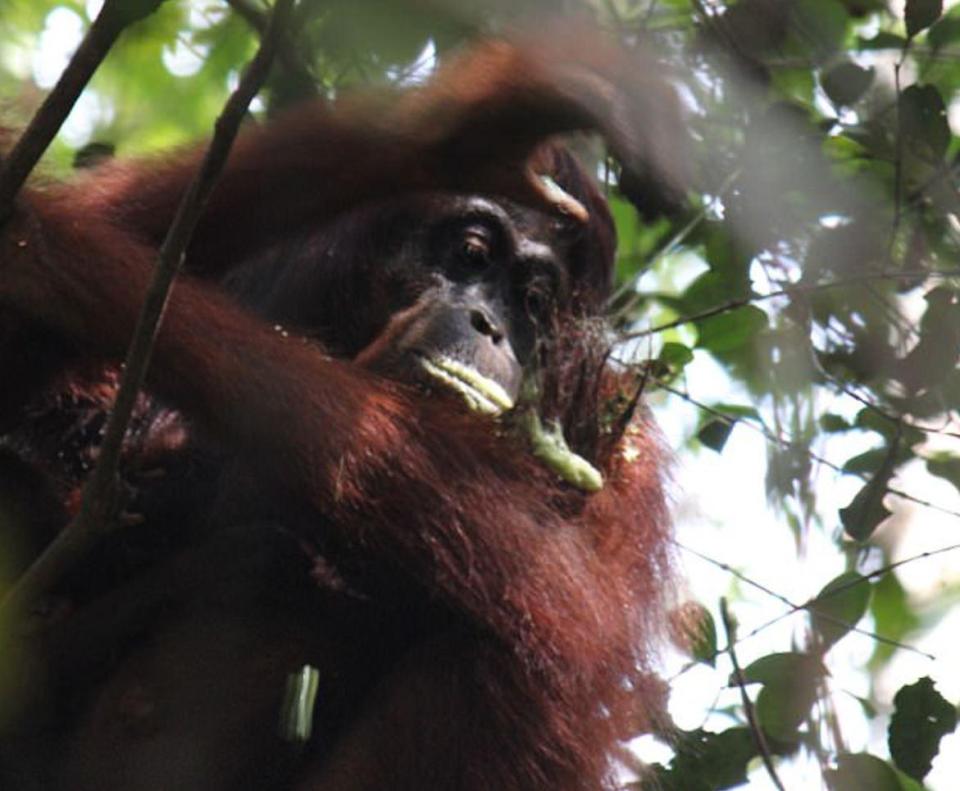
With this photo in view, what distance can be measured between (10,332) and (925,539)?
7.29ft

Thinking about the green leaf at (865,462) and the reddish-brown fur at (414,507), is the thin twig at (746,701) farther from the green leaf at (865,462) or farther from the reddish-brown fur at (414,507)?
the green leaf at (865,462)

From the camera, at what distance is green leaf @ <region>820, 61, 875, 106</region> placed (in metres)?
3.45

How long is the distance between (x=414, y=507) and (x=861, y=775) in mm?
932

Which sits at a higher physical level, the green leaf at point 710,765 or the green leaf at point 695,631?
the green leaf at point 695,631

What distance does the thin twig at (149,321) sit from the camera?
7.39 ft

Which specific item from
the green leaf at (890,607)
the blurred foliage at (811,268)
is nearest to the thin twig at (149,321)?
the blurred foliage at (811,268)

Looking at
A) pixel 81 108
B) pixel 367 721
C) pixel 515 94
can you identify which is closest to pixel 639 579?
pixel 367 721

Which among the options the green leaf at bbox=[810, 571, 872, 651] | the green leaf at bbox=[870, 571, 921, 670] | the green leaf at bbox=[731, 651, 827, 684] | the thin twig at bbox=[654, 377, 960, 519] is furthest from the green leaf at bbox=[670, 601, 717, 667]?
the green leaf at bbox=[870, 571, 921, 670]

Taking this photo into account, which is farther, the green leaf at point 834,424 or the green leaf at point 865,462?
the green leaf at point 834,424

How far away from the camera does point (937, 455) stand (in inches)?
148

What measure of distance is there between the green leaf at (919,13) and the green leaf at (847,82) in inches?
4.9

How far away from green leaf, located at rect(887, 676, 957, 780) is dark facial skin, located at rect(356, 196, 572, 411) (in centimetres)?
95

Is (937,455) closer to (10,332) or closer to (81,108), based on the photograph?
(10,332)

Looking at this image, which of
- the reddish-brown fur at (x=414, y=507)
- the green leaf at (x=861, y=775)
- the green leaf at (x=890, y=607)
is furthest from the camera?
the green leaf at (x=890, y=607)
